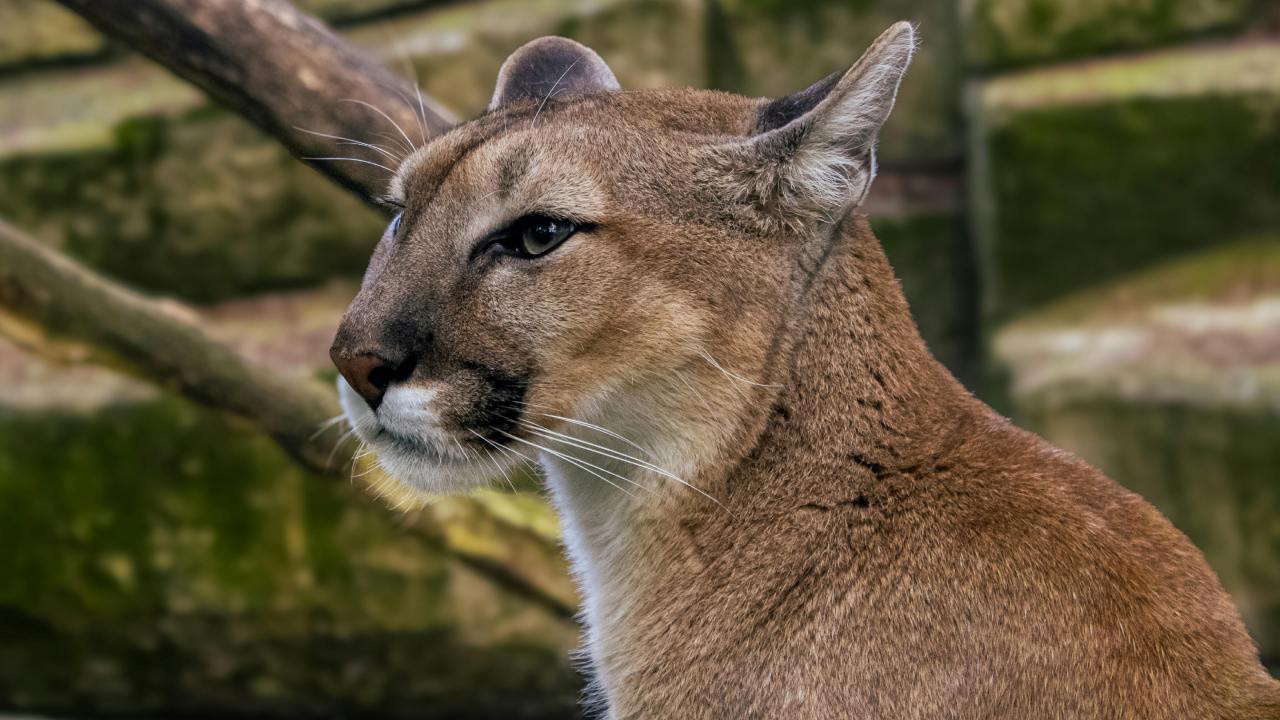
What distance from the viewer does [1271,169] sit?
7.03 metres

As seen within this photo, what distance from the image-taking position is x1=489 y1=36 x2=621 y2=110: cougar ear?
3.92 m

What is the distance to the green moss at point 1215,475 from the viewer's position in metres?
6.77

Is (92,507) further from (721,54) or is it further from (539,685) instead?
(721,54)

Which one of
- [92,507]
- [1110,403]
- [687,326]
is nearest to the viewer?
[687,326]

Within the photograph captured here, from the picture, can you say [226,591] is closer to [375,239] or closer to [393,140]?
[375,239]

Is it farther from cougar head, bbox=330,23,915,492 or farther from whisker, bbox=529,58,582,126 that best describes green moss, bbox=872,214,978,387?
cougar head, bbox=330,23,915,492

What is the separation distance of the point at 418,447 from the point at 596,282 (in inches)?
21.1

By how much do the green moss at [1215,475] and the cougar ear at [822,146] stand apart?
4.16 meters

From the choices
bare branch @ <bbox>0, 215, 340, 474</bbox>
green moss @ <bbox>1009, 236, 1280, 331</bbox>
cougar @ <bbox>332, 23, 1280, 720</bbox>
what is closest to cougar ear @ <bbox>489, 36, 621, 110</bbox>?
cougar @ <bbox>332, 23, 1280, 720</bbox>

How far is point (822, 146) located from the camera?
321 centimetres

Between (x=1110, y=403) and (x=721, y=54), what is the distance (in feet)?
9.05

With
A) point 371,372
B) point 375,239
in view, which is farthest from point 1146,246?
point 371,372

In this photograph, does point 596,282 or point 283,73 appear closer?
point 596,282

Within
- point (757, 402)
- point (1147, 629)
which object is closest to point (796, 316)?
point (757, 402)
